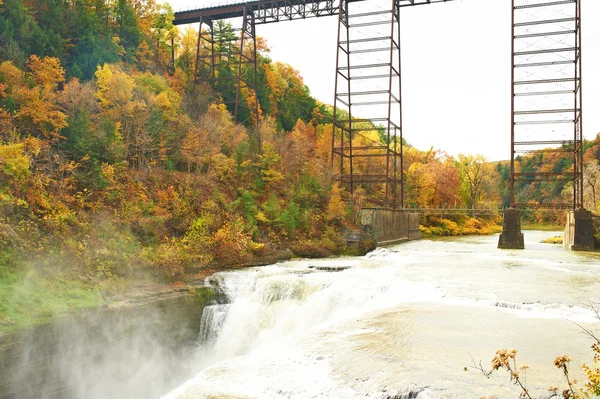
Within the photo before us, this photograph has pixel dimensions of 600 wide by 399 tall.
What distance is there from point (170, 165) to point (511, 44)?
67.6ft

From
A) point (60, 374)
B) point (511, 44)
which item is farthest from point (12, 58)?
point (511, 44)

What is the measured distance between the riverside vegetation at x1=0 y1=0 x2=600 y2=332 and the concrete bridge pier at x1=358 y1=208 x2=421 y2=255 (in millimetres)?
1147

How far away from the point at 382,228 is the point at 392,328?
18990 millimetres

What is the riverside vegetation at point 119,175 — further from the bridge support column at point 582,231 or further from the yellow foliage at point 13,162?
the bridge support column at point 582,231

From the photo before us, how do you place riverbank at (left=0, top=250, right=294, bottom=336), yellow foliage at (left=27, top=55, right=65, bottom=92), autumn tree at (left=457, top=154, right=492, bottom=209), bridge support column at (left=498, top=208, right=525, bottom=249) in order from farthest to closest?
1. autumn tree at (left=457, top=154, right=492, bottom=209)
2. bridge support column at (left=498, top=208, right=525, bottom=249)
3. yellow foliage at (left=27, top=55, right=65, bottom=92)
4. riverbank at (left=0, top=250, right=294, bottom=336)

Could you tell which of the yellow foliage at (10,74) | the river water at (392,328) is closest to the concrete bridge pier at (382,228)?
the river water at (392,328)

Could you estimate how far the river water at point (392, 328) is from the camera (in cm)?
649

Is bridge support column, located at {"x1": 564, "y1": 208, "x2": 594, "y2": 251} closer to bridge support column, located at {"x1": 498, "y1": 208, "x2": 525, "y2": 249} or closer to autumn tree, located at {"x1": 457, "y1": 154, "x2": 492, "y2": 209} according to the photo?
bridge support column, located at {"x1": 498, "y1": 208, "x2": 525, "y2": 249}

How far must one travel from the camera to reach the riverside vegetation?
1352cm

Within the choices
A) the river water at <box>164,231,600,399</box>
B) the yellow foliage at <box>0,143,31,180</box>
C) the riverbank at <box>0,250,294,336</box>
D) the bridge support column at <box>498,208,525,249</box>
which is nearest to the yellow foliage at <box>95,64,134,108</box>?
the yellow foliage at <box>0,143,31,180</box>

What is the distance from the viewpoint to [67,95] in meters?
19.0

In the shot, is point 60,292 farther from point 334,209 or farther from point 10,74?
point 334,209

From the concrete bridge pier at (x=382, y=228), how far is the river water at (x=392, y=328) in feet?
23.3

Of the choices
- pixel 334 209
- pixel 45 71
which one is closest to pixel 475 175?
pixel 334 209
